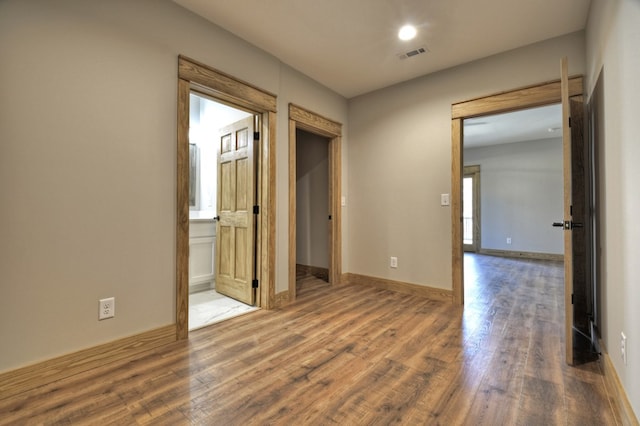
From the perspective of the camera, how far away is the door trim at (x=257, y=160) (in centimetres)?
225

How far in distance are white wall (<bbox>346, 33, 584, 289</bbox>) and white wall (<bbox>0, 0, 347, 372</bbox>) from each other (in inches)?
89.3

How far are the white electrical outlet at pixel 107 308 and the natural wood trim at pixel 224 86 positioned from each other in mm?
1675

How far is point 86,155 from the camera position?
1823 mm

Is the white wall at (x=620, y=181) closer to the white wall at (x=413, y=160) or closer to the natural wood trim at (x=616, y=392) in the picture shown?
the natural wood trim at (x=616, y=392)

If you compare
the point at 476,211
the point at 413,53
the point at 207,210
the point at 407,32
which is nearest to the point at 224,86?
the point at 407,32

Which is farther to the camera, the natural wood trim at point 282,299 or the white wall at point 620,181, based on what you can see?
the natural wood trim at point 282,299

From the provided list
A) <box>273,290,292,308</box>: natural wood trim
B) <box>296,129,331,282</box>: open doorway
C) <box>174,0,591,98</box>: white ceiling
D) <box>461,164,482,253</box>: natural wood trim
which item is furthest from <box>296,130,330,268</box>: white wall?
<box>461,164,482,253</box>: natural wood trim

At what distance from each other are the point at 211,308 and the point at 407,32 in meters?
3.22

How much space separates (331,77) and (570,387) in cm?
344

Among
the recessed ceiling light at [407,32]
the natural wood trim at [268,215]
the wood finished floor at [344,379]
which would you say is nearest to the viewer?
the wood finished floor at [344,379]

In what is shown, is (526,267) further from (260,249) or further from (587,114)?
(260,249)

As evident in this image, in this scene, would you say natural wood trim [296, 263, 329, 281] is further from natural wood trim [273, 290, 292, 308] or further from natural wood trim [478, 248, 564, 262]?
natural wood trim [478, 248, 564, 262]

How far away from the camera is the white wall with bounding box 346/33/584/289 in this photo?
293 cm

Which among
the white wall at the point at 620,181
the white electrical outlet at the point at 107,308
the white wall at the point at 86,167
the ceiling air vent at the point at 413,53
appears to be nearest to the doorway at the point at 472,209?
the ceiling air vent at the point at 413,53
